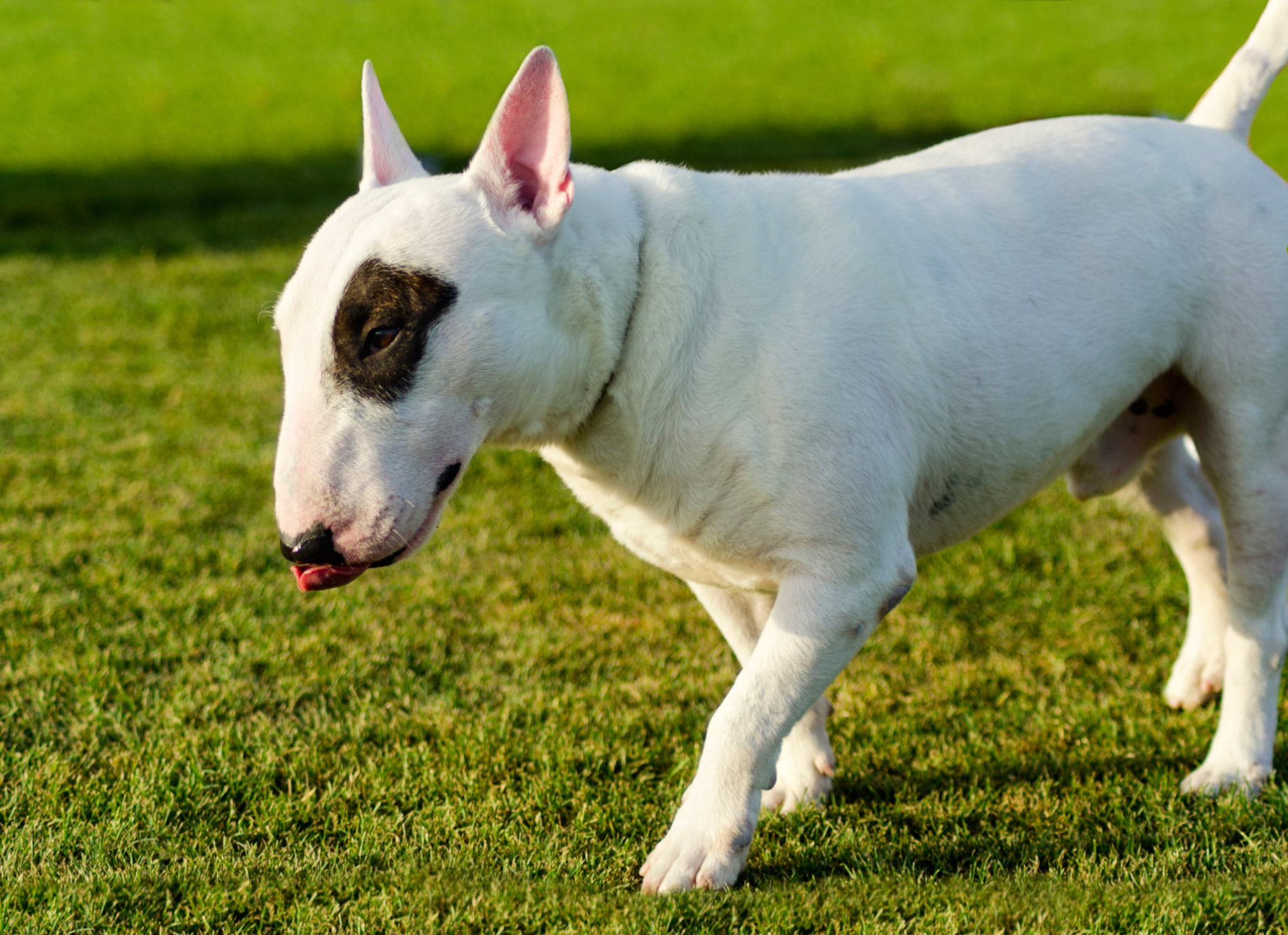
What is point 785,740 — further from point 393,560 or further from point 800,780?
point 393,560

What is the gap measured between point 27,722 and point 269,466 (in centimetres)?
272

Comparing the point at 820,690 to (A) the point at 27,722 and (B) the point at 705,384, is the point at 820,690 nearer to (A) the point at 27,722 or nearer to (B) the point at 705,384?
(B) the point at 705,384

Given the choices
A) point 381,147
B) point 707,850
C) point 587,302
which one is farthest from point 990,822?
point 381,147

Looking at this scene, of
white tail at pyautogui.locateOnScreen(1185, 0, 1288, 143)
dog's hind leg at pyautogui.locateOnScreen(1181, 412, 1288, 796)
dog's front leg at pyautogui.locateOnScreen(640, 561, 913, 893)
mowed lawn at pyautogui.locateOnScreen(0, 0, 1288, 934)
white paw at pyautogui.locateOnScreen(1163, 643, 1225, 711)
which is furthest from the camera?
white paw at pyautogui.locateOnScreen(1163, 643, 1225, 711)

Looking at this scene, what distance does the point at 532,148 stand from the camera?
2.77m

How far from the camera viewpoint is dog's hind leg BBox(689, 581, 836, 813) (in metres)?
3.62

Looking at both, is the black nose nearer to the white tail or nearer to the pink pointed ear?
the pink pointed ear

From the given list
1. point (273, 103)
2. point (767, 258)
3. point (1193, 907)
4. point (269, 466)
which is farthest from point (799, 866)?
point (273, 103)

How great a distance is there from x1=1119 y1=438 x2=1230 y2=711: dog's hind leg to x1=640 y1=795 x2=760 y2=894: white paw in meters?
1.98

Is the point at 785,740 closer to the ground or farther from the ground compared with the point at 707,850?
closer to the ground

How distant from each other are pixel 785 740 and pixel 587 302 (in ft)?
4.96

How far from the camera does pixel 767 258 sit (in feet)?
9.83

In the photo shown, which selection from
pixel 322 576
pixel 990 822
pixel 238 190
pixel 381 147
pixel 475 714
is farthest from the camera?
pixel 238 190

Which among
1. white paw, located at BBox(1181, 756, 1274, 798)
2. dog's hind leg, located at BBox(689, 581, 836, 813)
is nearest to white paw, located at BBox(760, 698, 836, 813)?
dog's hind leg, located at BBox(689, 581, 836, 813)
